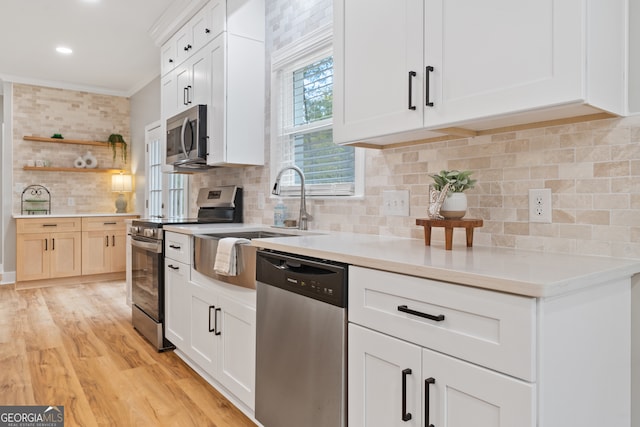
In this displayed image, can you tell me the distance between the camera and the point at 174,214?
4879 millimetres

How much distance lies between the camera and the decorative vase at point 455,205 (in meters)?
1.56

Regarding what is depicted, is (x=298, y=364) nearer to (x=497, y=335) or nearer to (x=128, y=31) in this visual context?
(x=497, y=335)

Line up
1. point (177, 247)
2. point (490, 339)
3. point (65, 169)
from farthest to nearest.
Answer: point (65, 169) < point (177, 247) < point (490, 339)

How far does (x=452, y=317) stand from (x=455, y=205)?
57 cm

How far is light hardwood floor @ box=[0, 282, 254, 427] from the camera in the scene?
2.15 m

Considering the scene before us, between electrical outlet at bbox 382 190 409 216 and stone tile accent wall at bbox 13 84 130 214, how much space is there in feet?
17.7

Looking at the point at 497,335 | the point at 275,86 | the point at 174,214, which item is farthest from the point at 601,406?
the point at 174,214

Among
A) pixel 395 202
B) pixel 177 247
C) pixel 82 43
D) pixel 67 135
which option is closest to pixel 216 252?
pixel 177 247

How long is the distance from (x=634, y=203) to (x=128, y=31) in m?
4.40

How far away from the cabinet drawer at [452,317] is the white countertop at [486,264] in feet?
0.10

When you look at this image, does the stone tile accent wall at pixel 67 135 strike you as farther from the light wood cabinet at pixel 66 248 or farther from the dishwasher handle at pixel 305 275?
the dishwasher handle at pixel 305 275

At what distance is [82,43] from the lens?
177 inches

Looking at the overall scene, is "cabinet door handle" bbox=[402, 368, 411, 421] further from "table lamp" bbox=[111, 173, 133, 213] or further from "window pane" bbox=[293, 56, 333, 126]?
"table lamp" bbox=[111, 173, 133, 213]

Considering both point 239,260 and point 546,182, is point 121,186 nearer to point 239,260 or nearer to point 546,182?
point 239,260
